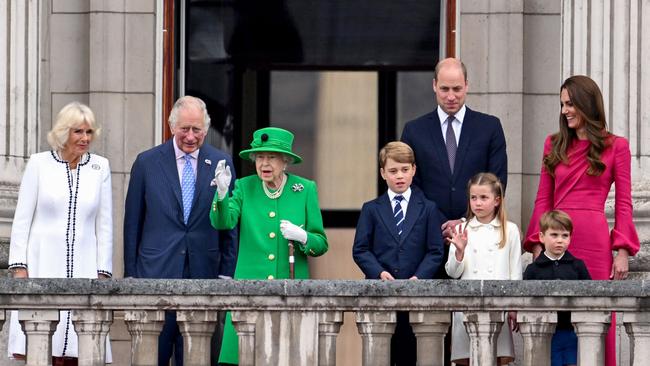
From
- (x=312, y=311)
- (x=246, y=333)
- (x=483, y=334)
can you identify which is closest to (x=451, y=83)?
(x=483, y=334)

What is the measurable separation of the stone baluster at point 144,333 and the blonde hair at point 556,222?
221cm

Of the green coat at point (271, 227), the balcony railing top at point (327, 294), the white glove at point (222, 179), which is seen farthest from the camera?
the green coat at point (271, 227)

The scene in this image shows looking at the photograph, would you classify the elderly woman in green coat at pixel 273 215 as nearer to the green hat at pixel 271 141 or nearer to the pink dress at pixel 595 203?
the green hat at pixel 271 141

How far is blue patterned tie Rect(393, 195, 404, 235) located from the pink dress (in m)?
0.76

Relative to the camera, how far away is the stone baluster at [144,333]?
10.5 meters

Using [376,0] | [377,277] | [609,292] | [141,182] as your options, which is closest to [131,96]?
[376,0]

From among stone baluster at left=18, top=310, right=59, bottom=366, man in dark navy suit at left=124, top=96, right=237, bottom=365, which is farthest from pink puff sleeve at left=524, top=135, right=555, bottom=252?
stone baluster at left=18, top=310, right=59, bottom=366

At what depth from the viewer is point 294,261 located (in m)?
→ 11.4

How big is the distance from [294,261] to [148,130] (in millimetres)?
3247

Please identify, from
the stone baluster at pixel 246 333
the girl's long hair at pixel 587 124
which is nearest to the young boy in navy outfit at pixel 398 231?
the girl's long hair at pixel 587 124

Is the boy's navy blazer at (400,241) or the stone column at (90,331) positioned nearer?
the stone column at (90,331)

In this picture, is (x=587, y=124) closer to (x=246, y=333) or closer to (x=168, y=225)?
(x=246, y=333)

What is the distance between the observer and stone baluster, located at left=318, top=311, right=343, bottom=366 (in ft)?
34.5

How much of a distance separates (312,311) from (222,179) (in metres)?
1.00
